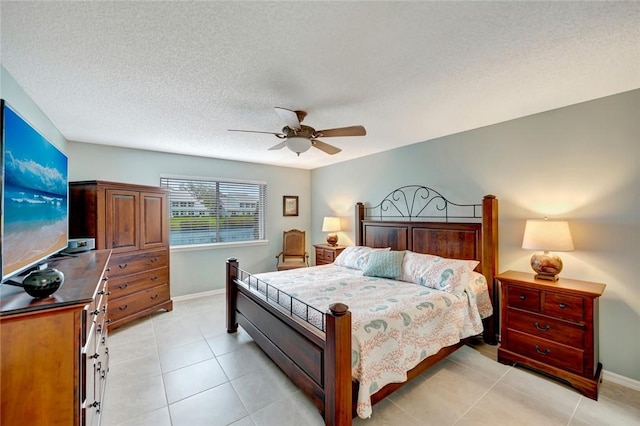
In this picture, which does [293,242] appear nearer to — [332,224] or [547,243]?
[332,224]

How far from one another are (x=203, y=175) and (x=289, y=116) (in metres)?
3.20

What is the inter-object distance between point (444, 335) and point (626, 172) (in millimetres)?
2130

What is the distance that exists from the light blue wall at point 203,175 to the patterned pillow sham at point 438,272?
3152mm

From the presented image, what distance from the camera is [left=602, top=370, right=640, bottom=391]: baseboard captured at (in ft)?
7.40

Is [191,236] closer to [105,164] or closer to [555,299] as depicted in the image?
[105,164]

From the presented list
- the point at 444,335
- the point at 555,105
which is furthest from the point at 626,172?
the point at 444,335

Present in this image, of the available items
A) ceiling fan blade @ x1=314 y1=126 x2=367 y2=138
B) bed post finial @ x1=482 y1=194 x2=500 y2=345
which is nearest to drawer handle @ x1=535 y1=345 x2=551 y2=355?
bed post finial @ x1=482 y1=194 x2=500 y2=345

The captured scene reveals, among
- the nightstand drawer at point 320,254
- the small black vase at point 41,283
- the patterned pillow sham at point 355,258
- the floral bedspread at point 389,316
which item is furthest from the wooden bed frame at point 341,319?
the small black vase at point 41,283

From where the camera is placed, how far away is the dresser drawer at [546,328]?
2.24 meters

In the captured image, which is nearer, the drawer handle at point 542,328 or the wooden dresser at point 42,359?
the wooden dresser at point 42,359

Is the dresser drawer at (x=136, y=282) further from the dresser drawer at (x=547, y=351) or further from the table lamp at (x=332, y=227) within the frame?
the dresser drawer at (x=547, y=351)

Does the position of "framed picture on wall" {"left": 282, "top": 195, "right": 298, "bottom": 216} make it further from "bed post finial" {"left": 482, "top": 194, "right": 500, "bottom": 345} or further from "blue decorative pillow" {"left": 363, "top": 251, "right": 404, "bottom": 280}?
"bed post finial" {"left": 482, "top": 194, "right": 500, "bottom": 345}

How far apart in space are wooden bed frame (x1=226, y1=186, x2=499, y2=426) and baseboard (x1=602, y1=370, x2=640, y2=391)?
2.85ft

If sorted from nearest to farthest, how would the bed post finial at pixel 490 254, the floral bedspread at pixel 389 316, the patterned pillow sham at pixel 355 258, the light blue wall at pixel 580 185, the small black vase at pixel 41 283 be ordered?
the small black vase at pixel 41 283, the floral bedspread at pixel 389 316, the light blue wall at pixel 580 185, the bed post finial at pixel 490 254, the patterned pillow sham at pixel 355 258
